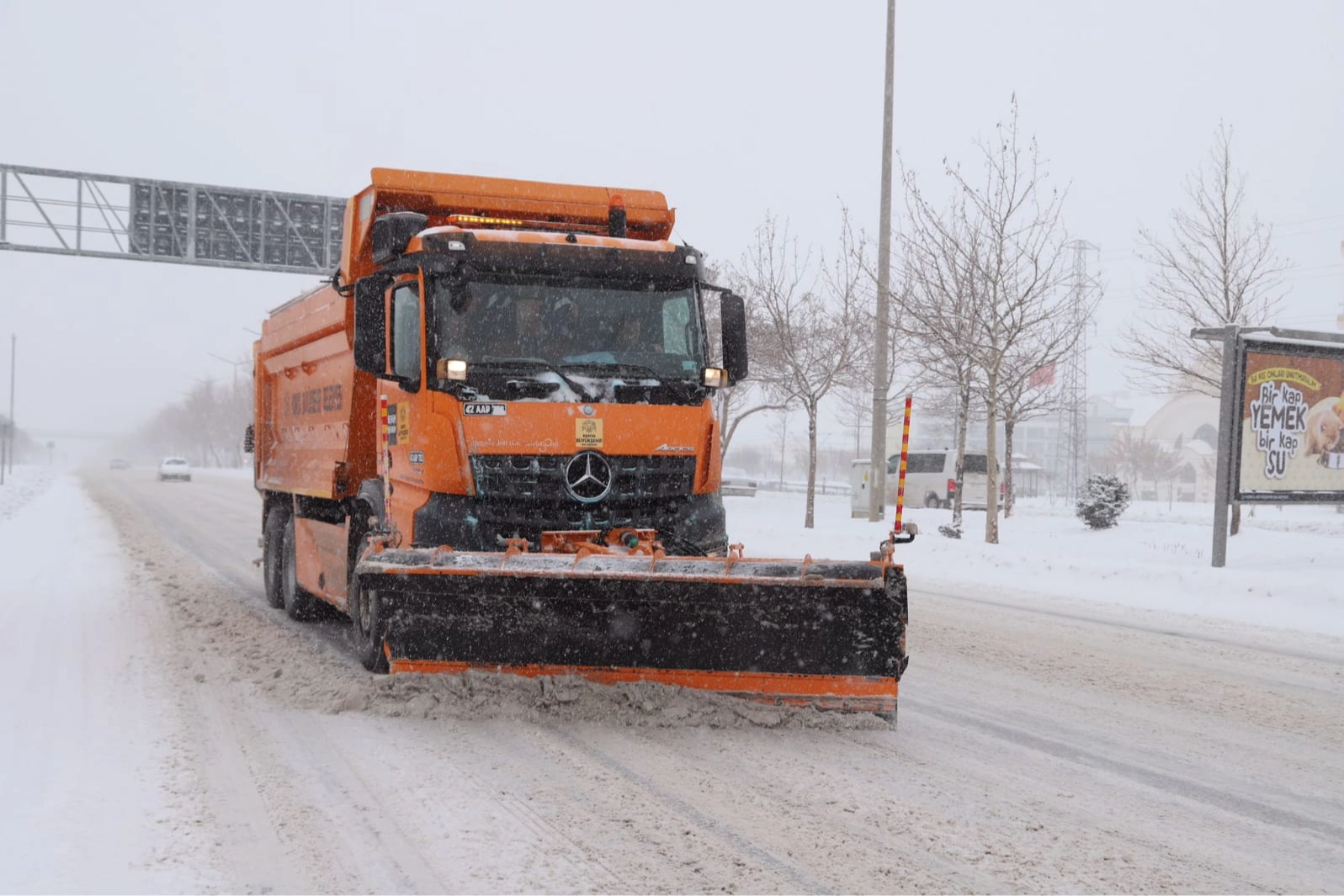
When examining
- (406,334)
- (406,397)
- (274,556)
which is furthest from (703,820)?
(274,556)

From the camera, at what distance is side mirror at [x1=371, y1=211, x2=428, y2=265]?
7.27 meters

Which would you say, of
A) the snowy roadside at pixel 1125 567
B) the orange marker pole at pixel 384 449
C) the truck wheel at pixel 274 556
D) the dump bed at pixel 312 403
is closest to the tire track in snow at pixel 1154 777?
the orange marker pole at pixel 384 449

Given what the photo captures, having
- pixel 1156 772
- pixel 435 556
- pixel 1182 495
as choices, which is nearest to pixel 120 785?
pixel 435 556

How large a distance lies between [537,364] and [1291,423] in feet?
39.2

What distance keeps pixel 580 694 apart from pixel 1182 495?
7483 centimetres

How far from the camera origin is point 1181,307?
2259 cm

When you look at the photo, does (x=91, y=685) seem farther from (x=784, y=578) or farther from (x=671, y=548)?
(x=784, y=578)

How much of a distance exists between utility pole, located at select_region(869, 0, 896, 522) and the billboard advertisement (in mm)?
5851

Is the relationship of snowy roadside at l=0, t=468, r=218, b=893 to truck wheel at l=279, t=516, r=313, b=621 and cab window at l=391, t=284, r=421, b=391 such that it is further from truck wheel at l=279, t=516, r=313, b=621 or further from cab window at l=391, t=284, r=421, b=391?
cab window at l=391, t=284, r=421, b=391

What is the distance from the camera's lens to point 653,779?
4930 mm

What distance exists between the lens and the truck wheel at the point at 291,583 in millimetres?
9961

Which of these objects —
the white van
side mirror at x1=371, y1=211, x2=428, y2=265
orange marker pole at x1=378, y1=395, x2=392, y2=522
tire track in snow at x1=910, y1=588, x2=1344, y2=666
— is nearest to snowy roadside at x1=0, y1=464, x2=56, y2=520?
orange marker pole at x1=378, y1=395, x2=392, y2=522

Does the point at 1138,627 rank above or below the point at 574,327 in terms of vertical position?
below

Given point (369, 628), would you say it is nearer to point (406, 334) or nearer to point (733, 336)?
point (406, 334)
